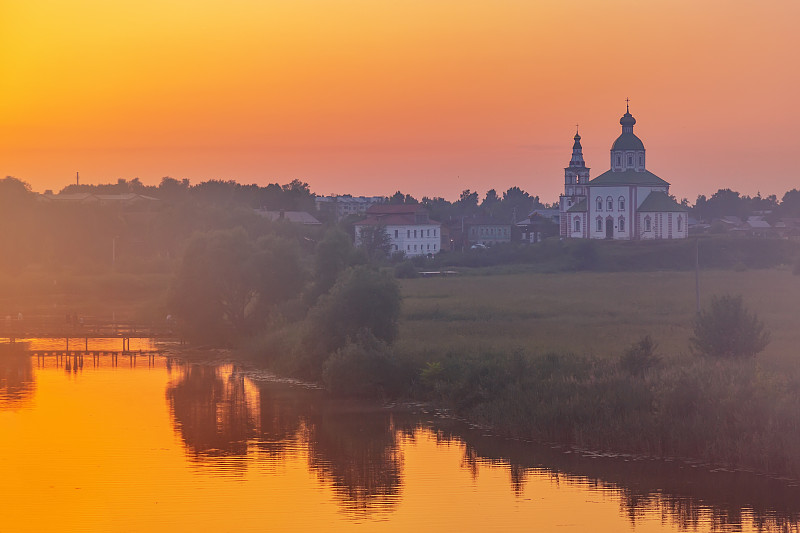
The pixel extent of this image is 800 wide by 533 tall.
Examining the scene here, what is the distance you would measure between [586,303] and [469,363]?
114 feet

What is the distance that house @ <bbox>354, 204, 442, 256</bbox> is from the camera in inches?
6083

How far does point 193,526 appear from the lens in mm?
26344

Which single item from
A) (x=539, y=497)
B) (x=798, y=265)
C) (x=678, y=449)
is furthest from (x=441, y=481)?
(x=798, y=265)

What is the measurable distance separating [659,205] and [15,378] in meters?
101

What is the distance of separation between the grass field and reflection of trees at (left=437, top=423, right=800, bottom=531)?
8.67 meters

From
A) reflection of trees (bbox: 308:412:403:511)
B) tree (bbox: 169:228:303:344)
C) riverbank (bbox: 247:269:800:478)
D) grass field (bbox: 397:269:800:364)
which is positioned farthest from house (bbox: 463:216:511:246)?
reflection of trees (bbox: 308:412:403:511)

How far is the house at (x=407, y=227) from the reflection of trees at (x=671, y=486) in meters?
118

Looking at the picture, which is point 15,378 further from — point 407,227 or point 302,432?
point 407,227

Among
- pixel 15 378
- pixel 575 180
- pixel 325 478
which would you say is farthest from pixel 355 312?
pixel 575 180

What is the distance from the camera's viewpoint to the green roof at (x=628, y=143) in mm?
147250

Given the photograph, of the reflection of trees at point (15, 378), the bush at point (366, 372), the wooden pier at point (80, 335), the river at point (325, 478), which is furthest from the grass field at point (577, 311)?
the reflection of trees at point (15, 378)

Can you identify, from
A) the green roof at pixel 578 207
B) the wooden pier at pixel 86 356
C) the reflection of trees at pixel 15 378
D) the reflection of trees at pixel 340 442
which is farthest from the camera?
the green roof at pixel 578 207

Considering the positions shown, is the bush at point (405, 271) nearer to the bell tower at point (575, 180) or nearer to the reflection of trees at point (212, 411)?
the bell tower at point (575, 180)

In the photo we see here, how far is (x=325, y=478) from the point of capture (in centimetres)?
3148
